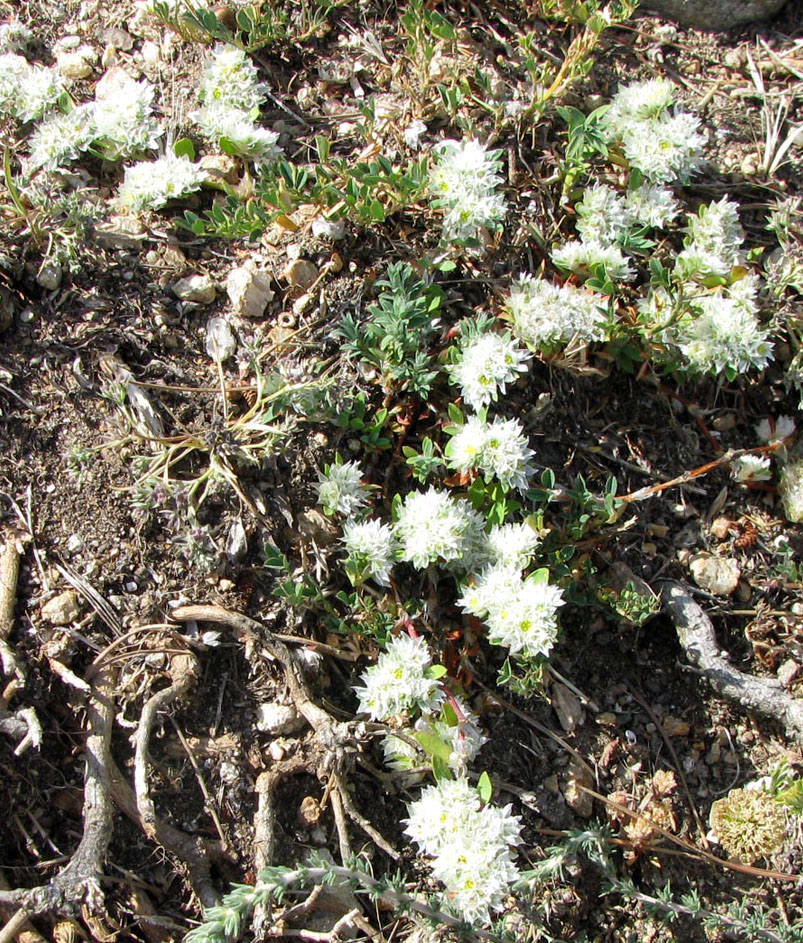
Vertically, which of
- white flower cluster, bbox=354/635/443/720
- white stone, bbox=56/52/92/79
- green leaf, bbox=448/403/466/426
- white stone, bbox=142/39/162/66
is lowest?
white flower cluster, bbox=354/635/443/720

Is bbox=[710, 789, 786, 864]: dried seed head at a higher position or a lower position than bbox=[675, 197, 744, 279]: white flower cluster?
lower

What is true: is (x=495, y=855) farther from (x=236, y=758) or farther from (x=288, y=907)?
(x=236, y=758)

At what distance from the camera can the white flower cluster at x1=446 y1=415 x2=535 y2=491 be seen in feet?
9.48

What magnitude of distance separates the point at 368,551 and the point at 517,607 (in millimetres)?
538

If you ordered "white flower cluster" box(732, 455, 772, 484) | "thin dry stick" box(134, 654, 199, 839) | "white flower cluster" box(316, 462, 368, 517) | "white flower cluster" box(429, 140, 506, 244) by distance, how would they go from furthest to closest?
1. "white flower cluster" box(732, 455, 772, 484)
2. "white flower cluster" box(429, 140, 506, 244)
3. "white flower cluster" box(316, 462, 368, 517)
4. "thin dry stick" box(134, 654, 199, 839)

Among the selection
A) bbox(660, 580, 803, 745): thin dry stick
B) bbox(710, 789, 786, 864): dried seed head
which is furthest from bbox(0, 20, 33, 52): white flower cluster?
bbox(710, 789, 786, 864): dried seed head

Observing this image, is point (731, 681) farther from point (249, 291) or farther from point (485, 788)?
point (249, 291)

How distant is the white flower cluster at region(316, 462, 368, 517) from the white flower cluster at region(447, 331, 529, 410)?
0.50m

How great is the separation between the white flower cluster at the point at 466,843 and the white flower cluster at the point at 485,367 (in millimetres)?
1322

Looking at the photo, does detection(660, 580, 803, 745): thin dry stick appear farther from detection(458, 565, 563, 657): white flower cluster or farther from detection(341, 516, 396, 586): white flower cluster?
detection(341, 516, 396, 586): white flower cluster

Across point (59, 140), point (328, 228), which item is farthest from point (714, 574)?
point (59, 140)

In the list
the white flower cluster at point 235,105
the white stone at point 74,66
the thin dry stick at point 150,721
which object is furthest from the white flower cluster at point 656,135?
the thin dry stick at point 150,721

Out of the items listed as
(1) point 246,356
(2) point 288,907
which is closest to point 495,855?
(2) point 288,907

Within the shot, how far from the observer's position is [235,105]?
329cm
